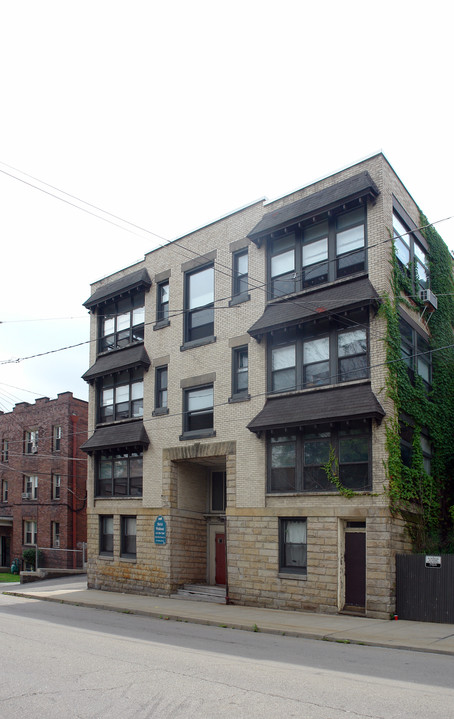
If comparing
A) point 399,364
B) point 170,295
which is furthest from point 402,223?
point 170,295

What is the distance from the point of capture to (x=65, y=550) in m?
36.9

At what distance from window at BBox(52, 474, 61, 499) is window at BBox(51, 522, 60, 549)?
1588mm

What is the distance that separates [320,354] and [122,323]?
35.5ft

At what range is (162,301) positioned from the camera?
2623cm

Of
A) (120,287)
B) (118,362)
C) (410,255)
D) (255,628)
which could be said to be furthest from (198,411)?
(255,628)

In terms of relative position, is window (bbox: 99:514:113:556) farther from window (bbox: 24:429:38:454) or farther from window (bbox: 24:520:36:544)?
window (bbox: 24:429:38:454)

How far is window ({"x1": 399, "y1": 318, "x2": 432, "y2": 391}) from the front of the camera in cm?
2014

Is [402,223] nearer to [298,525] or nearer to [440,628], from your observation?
[298,525]

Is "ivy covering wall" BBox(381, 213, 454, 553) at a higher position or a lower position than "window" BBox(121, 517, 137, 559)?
higher

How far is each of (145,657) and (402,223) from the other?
1471cm

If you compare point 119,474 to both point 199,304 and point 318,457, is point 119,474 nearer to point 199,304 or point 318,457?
point 199,304

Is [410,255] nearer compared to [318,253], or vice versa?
[318,253]

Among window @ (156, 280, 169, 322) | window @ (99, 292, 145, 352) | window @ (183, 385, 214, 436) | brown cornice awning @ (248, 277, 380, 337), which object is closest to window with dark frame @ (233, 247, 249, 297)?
brown cornice awning @ (248, 277, 380, 337)

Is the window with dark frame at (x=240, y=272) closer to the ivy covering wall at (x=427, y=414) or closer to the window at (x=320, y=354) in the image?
the window at (x=320, y=354)
